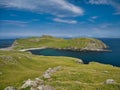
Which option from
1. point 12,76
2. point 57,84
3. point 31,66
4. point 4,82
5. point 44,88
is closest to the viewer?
point 44,88

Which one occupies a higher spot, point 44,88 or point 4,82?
point 44,88

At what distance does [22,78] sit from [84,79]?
2331cm

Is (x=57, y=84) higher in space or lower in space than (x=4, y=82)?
higher

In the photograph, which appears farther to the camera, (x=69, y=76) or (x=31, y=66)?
(x=31, y=66)

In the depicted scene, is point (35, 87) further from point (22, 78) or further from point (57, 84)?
point (22, 78)

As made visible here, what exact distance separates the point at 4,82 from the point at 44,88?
1286 inches

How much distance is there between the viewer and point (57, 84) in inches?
1628

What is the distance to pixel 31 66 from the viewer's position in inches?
3770

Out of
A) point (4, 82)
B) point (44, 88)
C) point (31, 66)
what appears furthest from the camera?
point (31, 66)

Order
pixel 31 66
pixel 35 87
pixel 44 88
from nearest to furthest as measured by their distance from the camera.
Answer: pixel 44 88
pixel 35 87
pixel 31 66

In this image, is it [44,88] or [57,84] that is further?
[57,84]

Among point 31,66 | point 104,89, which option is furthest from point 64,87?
point 31,66

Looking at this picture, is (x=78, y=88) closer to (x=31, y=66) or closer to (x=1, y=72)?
(x=1, y=72)

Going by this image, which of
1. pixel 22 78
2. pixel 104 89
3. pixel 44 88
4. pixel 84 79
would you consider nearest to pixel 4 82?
pixel 22 78
